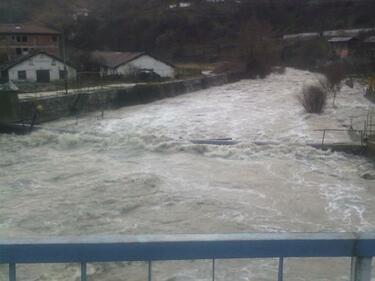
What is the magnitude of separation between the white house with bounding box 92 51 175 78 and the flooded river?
1474 centimetres

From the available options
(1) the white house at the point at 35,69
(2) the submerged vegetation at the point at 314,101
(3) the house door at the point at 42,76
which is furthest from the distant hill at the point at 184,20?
(2) the submerged vegetation at the point at 314,101

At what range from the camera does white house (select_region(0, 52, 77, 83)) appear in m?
28.5

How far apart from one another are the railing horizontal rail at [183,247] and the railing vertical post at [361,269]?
0.02 metres

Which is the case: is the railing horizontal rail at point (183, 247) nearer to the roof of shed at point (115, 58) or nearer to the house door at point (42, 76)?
the house door at point (42, 76)

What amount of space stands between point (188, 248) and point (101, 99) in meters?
21.0

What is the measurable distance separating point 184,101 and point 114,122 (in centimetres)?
625

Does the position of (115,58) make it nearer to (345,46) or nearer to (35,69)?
(35,69)

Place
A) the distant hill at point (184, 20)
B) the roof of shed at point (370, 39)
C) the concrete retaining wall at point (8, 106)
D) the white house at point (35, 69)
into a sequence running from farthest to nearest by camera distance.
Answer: the distant hill at point (184, 20) < the roof of shed at point (370, 39) < the white house at point (35, 69) < the concrete retaining wall at point (8, 106)

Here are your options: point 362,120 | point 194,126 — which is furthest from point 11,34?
point 362,120

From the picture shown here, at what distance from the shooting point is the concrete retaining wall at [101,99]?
19141 millimetres

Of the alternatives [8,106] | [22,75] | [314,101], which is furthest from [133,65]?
[314,101]

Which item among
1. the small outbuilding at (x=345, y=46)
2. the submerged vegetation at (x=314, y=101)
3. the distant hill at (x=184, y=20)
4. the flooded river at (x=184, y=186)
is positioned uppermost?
the distant hill at (x=184, y=20)

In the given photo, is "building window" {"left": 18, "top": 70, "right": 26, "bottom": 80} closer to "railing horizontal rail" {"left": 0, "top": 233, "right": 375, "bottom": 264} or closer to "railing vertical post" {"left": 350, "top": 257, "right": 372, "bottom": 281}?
"railing horizontal rail" {"left": 0, "top": 233, "right": 375, "bottom": 264}

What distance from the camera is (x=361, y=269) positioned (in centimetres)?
158
